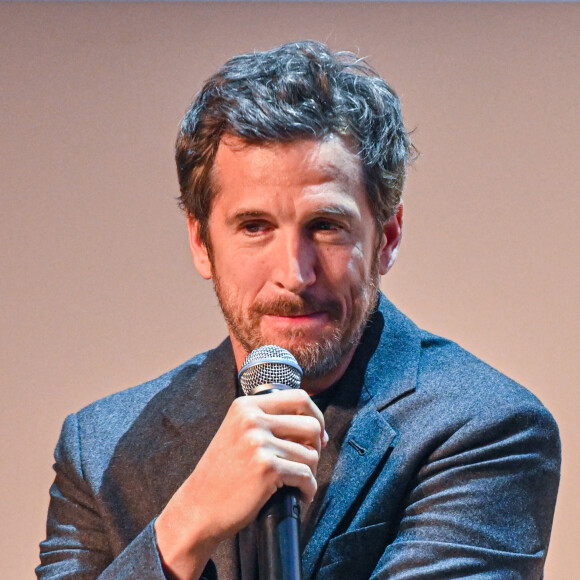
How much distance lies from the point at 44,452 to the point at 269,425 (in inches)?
80.3

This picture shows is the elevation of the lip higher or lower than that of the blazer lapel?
higher

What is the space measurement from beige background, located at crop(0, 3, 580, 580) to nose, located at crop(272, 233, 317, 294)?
148 centimetres

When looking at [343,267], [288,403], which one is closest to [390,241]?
[343,267]

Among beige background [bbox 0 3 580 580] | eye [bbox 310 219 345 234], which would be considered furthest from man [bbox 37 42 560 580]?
beige background [bbox 0 3 580 580]

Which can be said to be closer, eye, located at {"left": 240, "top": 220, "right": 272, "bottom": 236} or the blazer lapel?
the blazer lapel

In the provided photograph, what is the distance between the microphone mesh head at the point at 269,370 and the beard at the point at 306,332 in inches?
14.0

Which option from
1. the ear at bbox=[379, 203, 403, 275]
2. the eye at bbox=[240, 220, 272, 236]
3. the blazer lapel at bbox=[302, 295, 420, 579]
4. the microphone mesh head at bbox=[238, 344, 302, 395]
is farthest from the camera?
the ear at bbox=[379, 203, 403, 275]

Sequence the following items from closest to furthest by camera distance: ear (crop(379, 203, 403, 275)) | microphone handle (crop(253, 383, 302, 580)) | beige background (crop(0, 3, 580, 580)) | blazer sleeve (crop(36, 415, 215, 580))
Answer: microphone handle (crop(253, 383, 302, 580)), blazer sleeve (crop(36, 415, 215, 580)), ear (crop(379, 203, 403, 275)), beige background (crop(0, 3, 580, 580))

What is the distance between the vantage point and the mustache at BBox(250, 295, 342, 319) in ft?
6.89

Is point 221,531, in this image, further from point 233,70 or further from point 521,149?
point 521,149

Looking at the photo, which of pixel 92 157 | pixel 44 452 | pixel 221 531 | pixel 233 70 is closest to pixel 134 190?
pixel 92 157

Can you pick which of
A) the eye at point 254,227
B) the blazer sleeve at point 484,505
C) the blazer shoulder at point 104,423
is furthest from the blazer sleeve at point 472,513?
the blazer shoulder at point 104,423

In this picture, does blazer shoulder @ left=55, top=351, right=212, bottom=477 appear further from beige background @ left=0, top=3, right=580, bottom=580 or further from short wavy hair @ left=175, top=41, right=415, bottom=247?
beige background @ left=0, top=3, right=580, bottom=580

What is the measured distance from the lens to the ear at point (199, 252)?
2443 millimetres
